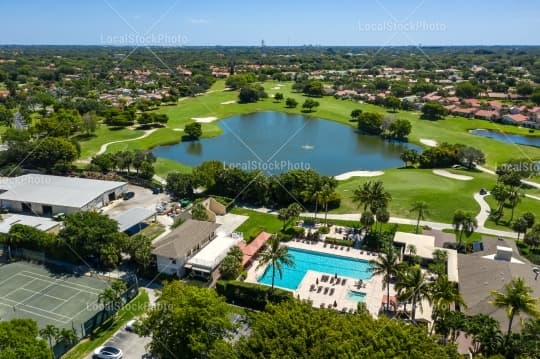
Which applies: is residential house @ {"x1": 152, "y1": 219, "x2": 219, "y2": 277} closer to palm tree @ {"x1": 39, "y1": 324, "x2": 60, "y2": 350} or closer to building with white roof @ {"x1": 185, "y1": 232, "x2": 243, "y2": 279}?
building with white roof @ {"x1": 185, "y1": 232, "x2": 243, "y2": 279}

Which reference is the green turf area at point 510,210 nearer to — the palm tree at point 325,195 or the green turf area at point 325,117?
the palm tree at point 325,195

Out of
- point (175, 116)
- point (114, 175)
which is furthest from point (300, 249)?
point (175, 116)

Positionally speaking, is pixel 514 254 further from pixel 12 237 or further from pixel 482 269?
pixel 12 237

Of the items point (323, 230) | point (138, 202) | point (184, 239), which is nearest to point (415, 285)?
point (323, 230)

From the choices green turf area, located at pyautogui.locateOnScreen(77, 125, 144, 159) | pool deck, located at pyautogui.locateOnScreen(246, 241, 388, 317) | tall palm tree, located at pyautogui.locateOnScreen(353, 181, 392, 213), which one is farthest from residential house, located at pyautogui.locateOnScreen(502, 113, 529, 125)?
green turf area, located at pyautogui.locateOnScreen(77, 125, 144, 159)

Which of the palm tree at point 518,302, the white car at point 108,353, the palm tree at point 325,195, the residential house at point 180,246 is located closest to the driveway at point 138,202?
the residential house at point 180,246
